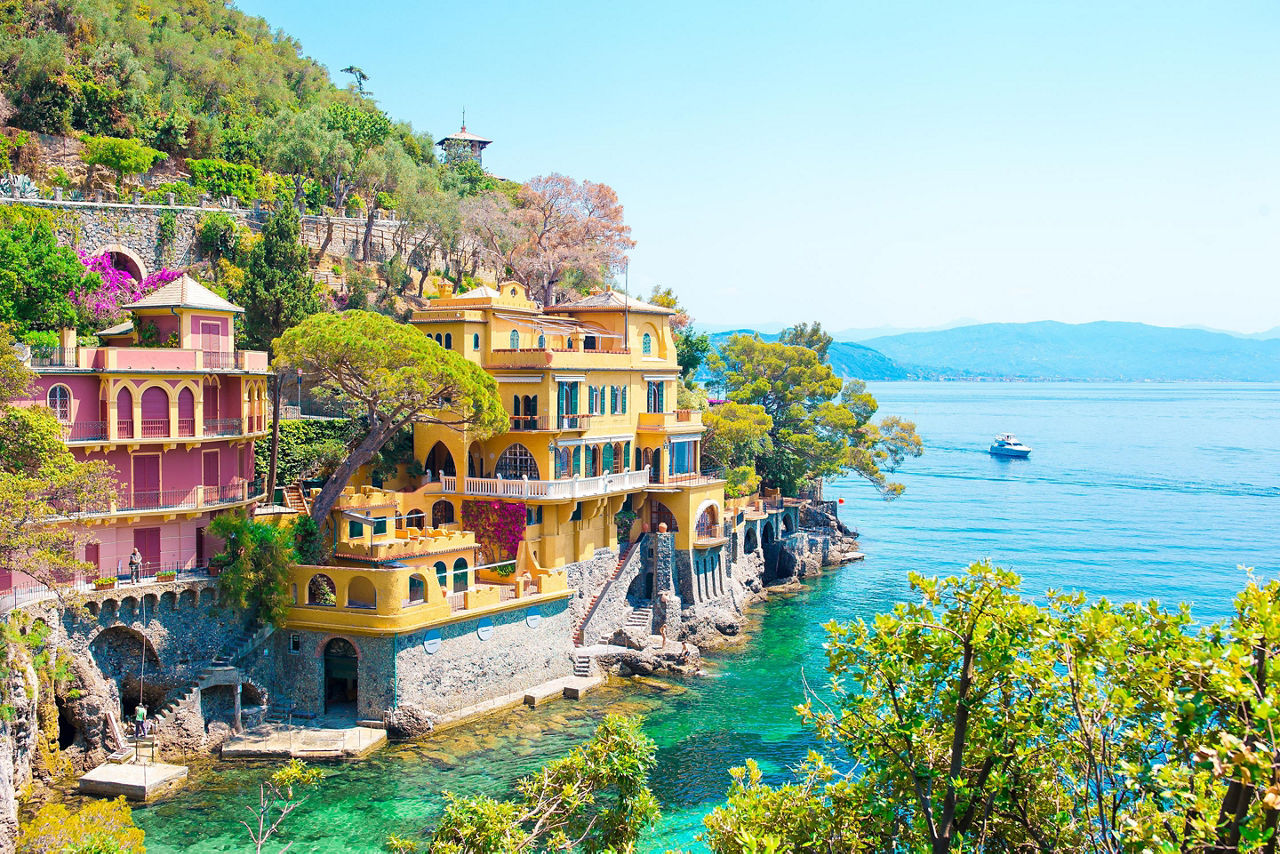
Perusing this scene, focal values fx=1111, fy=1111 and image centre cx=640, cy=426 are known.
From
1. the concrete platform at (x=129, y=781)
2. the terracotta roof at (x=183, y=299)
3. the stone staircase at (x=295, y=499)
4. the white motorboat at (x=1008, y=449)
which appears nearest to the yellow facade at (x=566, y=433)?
the stone staircase at (x=295, y=499)

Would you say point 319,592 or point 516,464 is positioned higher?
point 516,464

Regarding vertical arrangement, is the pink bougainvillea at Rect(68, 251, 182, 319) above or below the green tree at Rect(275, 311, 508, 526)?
above

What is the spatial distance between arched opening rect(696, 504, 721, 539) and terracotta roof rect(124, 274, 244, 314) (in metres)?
21.7

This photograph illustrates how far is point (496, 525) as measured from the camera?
138 ft

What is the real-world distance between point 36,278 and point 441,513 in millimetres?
16249

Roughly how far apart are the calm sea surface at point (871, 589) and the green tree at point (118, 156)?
34.0m

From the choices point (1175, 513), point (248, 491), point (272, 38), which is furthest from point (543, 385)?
point (272, 38)

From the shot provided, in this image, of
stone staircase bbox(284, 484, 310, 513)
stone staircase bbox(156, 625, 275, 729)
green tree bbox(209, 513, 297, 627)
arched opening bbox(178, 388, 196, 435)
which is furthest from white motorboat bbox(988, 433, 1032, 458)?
arched opening bbox(178, 388, 196, 435)

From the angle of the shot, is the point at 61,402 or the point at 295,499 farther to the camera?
the point at 295,499

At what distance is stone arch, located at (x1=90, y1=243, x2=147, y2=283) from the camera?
1848 inches

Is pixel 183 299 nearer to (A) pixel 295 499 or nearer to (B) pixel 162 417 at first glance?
(B) pixel 162 417

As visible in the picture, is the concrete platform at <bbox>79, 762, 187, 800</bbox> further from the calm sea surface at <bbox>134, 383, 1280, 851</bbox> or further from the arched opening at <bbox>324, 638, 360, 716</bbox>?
the arched opening at <bbox>324, 638, 360, 716</bbox>

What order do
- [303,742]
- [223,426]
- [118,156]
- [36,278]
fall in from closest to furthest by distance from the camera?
[303,742] < [223,426] < [36,278] < [118,156]

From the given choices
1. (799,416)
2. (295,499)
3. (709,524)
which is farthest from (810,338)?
(295,499)
